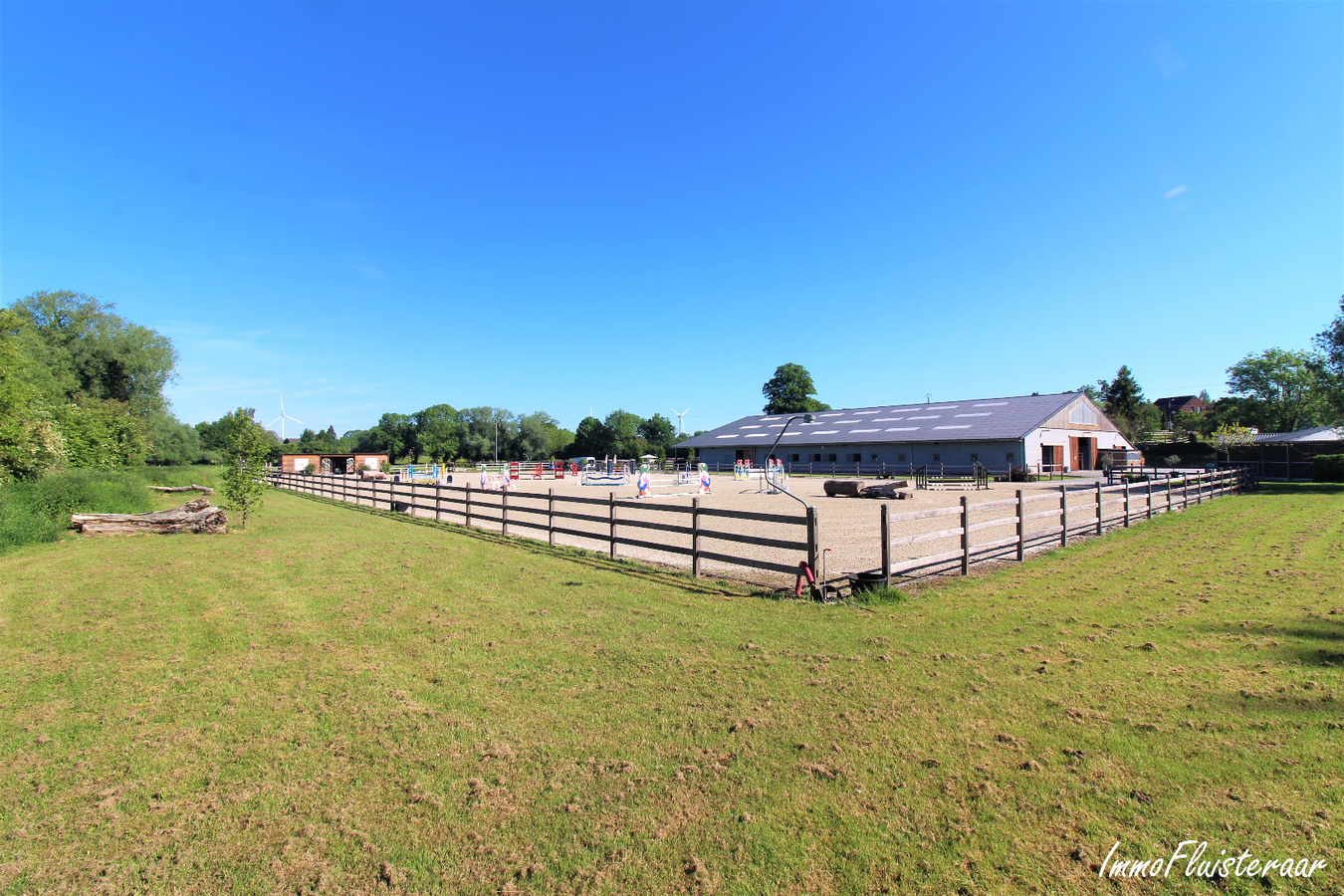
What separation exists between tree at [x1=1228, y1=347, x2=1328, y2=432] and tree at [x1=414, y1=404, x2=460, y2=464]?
105068 mm

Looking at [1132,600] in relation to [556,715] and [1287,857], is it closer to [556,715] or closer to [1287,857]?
[1287,857]

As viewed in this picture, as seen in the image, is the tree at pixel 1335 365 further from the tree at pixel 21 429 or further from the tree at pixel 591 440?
the tree at pixel 591 440

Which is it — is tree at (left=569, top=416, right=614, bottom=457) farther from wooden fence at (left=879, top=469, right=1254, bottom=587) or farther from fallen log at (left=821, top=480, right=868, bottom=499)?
wooden fence at (left=879, top=469, right=1254, bottom=587)

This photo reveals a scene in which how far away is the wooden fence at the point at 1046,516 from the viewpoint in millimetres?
8828

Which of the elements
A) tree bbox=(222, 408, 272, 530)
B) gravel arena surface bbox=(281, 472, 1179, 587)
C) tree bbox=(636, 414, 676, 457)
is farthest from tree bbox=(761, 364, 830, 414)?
tree bbox=(222, 408, 272, 530)

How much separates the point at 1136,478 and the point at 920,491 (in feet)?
37.1

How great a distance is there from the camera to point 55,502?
49.0ft

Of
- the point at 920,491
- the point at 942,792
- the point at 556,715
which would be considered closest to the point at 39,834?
the point at 556,715

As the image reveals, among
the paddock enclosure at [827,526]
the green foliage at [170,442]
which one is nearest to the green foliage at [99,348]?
the green foliage at [170,442]

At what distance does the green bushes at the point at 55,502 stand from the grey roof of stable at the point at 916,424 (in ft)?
147

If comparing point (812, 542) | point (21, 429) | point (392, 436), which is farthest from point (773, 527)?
point (392, 436)

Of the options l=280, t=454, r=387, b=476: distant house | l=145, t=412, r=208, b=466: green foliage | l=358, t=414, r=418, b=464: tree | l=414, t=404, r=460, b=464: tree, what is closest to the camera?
l=145, t=412, r=208, b=466: green foliage

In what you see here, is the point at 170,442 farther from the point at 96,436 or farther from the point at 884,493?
the point at 884,493

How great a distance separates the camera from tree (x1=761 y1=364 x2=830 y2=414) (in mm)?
85062
